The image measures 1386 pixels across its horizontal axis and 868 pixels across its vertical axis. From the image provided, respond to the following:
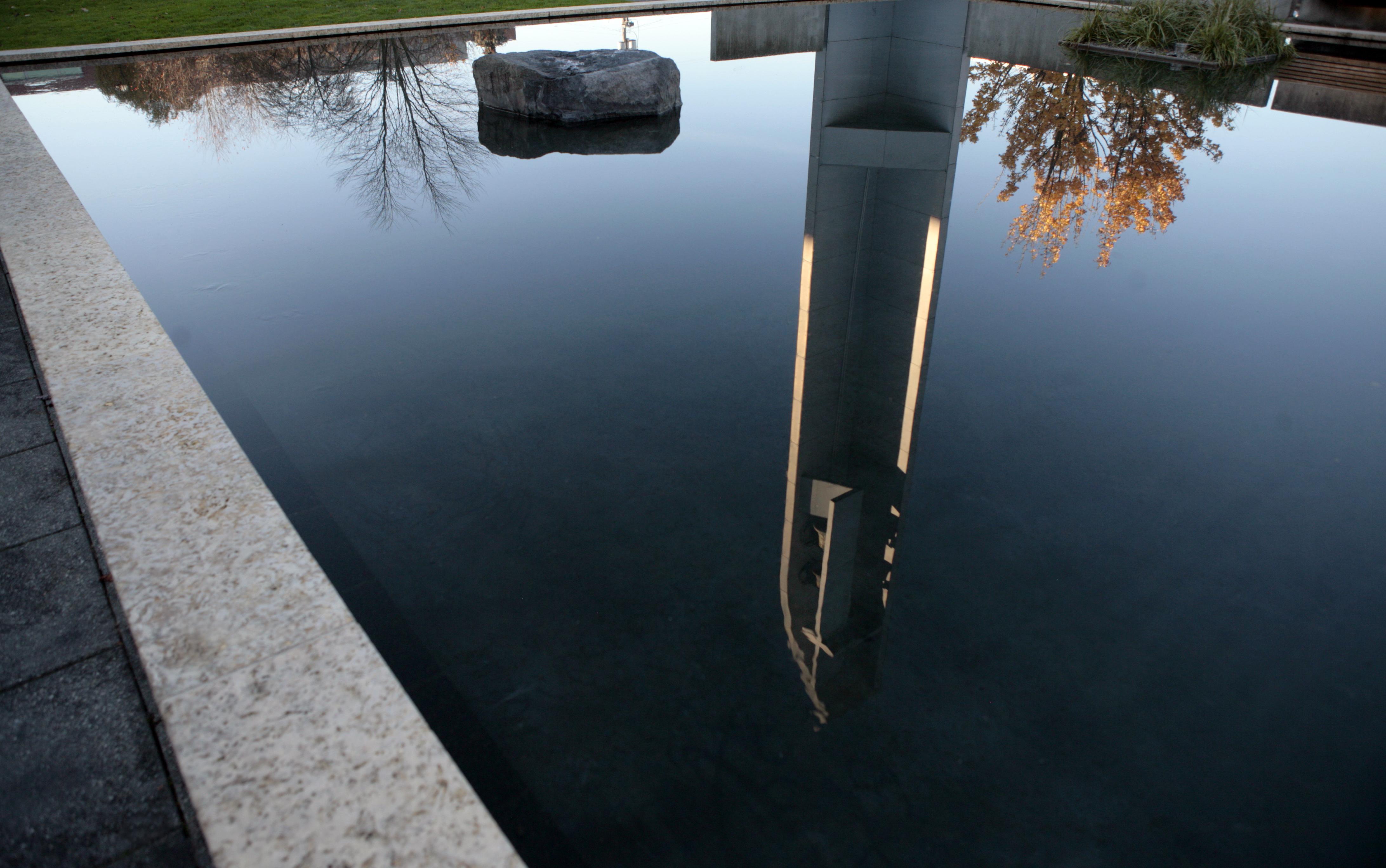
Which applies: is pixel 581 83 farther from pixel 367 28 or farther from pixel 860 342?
pixel 367 28

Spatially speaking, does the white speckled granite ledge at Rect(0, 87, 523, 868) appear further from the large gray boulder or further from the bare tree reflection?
the large gray boulder

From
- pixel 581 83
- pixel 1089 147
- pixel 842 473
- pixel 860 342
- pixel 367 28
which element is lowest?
pixel 842 473

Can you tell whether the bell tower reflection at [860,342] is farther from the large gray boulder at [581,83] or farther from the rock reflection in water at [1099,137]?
the large gray boulder at [581,83]

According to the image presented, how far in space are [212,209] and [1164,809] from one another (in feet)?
26.4

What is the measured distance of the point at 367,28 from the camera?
16.5 meters

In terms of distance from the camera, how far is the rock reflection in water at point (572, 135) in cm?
914

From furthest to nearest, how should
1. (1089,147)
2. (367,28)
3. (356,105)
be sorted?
(367,28) < (356,105) < (1089,147)

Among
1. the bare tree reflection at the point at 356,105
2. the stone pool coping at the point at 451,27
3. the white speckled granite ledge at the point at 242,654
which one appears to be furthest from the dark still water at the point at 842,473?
the stone pool coping at the point at 451,27

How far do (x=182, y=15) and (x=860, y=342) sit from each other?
19.4m

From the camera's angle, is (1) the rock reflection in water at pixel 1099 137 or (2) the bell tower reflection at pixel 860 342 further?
(1) the rock reflection in water at pixel 1099 137

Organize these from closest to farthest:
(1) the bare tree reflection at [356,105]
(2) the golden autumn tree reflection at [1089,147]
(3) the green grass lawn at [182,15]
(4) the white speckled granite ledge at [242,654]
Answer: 1. (4) the white speckled granite ledge at [242,654]
2. (2) the golden autumn tree reflection at [1089,147]
3. (1) the bare tree reflection at [356,105]
4. (3) the green grass lawn at [182,15]

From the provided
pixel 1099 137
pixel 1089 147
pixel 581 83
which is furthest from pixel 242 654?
pixel 1099 137

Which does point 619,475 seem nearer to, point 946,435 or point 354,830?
point 946,435

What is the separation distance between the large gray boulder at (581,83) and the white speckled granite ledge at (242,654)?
7001mm
